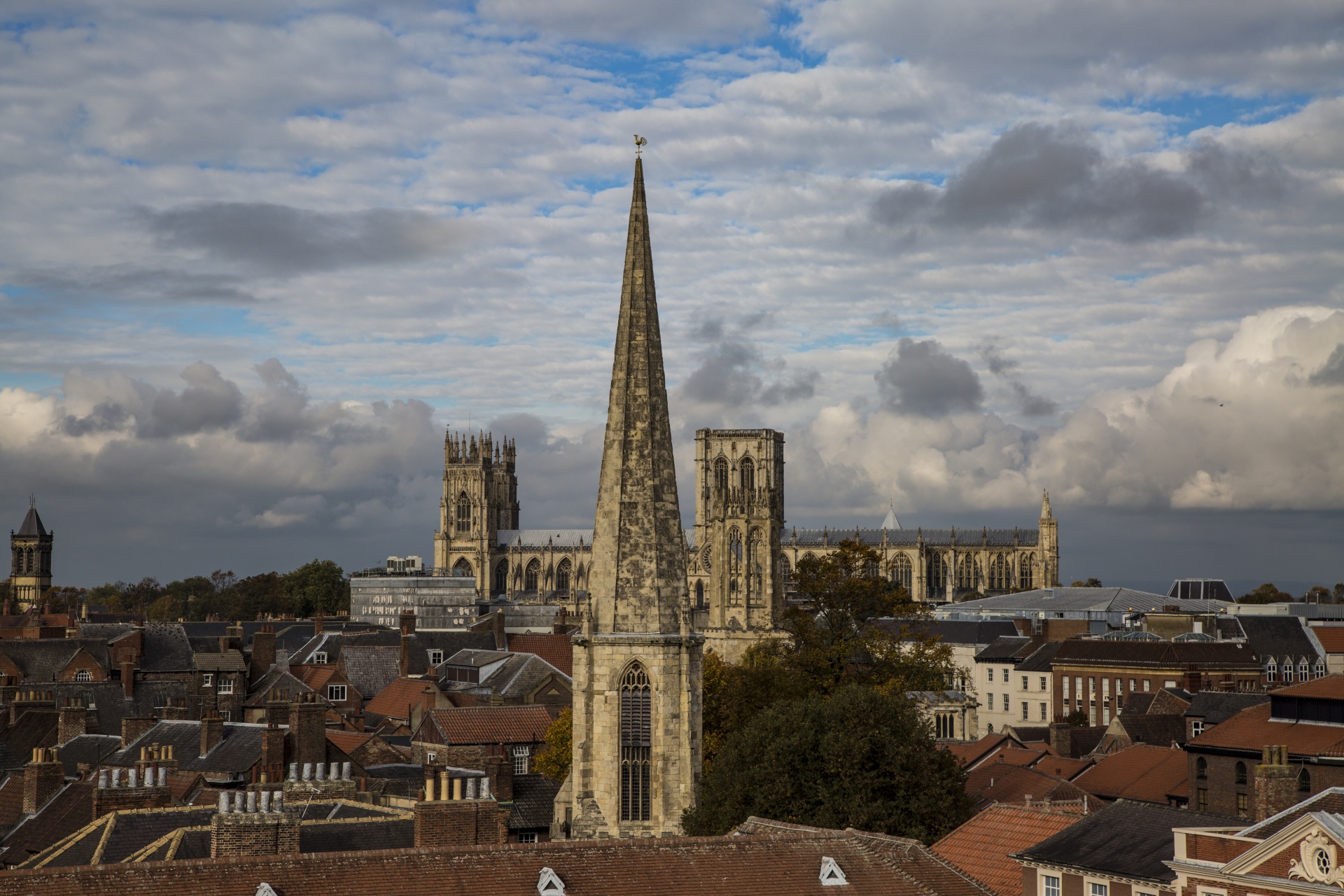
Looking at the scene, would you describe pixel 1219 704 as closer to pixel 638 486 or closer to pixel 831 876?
pixel 638 486

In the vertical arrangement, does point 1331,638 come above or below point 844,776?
below

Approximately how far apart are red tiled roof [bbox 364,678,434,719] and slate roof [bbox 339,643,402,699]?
5400mm

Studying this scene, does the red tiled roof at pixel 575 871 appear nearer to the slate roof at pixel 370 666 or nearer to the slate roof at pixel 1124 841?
the slate roof at pixel 1124 841

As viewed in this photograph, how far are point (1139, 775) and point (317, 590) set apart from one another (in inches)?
5742

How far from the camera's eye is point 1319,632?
104750 mm

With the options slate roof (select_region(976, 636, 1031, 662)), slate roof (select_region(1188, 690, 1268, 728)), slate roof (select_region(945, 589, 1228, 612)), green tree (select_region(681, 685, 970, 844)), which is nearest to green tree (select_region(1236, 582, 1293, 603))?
slate roof (select_region(945, 589, 1228, 612))

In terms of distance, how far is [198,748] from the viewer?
47.6 meters

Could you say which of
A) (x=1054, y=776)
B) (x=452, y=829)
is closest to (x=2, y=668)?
(x=1054, y=776)

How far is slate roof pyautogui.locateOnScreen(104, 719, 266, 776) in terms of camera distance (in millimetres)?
A: 44562

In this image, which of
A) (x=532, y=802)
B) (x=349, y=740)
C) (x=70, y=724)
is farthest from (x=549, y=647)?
(x=532, y=802)

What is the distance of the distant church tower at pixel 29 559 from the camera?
176625 millimetres

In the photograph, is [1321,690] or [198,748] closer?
[198,748]

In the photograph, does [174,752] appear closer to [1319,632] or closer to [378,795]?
[378,795]

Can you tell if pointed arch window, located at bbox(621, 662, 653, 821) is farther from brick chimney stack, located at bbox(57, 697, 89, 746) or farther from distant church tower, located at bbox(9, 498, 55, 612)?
distant church tower, located at bbox(9, 498, 55, 612)
